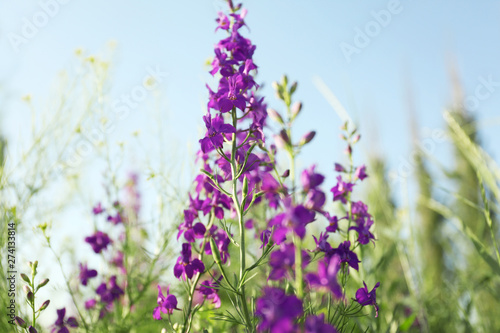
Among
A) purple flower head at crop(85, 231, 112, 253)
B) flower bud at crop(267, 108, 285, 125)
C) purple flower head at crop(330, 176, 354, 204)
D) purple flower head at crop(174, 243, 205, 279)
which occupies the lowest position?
purple flower head at crop(330, 176, 354, 204)

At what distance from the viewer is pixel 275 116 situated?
1134 millimetres

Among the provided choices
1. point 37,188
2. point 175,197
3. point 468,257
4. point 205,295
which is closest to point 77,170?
point 37,188

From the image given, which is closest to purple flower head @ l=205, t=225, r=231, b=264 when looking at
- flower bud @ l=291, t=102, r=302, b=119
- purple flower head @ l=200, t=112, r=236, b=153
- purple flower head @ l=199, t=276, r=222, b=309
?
purple flower head @ l=199, t=276, r=222, b=309

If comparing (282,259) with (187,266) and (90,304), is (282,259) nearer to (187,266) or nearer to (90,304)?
(187,266)

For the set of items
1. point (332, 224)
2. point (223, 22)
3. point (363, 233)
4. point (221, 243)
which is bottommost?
point (363, 233)

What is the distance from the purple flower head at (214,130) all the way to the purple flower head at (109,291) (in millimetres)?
992

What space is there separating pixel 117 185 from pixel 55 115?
502 millimetres

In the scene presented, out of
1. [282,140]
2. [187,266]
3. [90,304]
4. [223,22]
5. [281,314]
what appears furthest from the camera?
[90,304]

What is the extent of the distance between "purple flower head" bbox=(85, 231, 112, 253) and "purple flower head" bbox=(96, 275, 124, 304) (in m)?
0.15

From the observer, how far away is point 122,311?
74.2 inches

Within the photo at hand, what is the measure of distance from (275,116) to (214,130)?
0.21m

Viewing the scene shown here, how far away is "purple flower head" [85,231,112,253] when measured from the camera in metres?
1.77

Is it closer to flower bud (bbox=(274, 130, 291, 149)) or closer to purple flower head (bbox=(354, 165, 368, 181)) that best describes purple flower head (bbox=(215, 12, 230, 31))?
flower bud (bbox=(274, 130, 291, 149))

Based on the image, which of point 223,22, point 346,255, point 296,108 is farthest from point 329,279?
point 223,22
